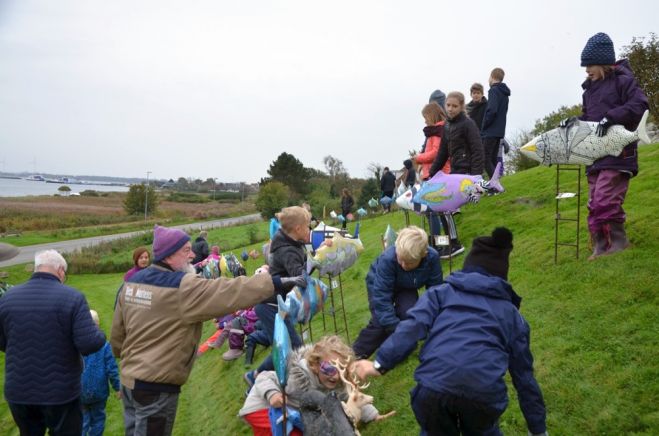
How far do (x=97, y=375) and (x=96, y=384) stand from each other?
0.31ft

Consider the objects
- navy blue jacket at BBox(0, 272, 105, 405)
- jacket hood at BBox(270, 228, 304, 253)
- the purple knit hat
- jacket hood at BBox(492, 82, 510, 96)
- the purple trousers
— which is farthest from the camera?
jacket hood at BBox(492, 82, 510, 96)

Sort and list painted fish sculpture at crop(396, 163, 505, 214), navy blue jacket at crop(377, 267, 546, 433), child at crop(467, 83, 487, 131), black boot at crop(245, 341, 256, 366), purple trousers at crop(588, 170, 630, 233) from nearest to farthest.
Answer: navy blue jacket at crop(377, 267, 546, 433), purple trousers at crop(588, 170, 630, 233), painted fish sculpture at crop(396, 163, 505, 214), black boot at crop(245, 341, 256, 366), child at crop(467, 83, 487, 131)

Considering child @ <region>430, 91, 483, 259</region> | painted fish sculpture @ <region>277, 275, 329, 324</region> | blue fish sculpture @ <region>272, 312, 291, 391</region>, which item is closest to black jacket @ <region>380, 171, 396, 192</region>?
child @ <region>430, 91, 483, 259</region>

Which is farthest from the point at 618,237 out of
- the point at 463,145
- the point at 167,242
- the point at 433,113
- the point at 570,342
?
the point at 167,242

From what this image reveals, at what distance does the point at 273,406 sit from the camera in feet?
12.5

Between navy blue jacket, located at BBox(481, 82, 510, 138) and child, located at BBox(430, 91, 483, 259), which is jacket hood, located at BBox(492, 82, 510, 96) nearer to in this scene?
navy blue jacket, located at BBox(481, 82, 510, 138)

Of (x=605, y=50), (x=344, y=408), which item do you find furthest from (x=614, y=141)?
(x=344, y=408)

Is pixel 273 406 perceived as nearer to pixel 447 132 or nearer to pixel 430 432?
pixel 430 432

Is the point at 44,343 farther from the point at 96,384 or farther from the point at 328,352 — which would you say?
the point at 328,352

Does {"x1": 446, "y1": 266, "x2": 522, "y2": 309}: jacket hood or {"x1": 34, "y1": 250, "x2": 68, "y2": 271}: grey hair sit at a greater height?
{"x1": 446, "y1": 266, "x2": 522, "y2": 309}: jacket hood

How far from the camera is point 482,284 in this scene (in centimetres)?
299

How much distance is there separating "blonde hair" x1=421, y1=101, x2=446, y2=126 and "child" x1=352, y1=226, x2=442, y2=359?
4.00 metres

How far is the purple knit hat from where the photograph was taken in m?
3.79

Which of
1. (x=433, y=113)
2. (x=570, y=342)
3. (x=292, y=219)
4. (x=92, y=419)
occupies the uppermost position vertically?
(x=433, y=113)
